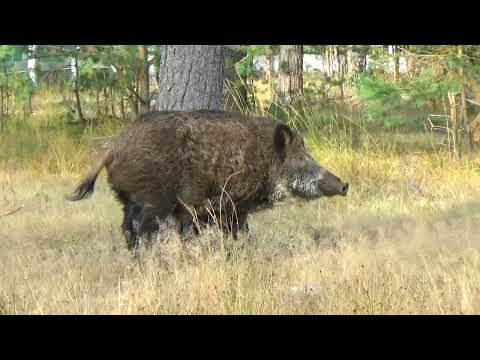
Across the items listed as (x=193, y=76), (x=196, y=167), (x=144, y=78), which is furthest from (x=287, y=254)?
(x=144, y=78)

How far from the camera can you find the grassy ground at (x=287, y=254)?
4.71m

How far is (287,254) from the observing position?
6.25 metres

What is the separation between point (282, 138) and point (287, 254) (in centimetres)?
112

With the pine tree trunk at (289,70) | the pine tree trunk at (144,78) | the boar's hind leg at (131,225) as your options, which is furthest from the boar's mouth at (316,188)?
the pine tree trunk at (289,70)

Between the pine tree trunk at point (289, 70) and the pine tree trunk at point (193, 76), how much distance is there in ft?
21.8

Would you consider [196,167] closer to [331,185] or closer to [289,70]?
[331,185]

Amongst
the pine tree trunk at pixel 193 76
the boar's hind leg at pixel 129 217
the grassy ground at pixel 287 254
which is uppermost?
the pine tree trunk at pixel 193 76

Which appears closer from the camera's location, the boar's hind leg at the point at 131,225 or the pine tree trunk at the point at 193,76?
the boar's hind leg at the point at 131,225

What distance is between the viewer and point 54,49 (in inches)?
520

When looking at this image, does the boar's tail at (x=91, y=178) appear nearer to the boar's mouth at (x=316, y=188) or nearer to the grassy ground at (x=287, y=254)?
the grassy ground at (x=287, y=254)

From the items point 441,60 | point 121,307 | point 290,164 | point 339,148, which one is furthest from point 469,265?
point 441,60

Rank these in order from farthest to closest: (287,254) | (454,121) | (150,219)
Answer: (454,121)
(287,254)
(150,219)

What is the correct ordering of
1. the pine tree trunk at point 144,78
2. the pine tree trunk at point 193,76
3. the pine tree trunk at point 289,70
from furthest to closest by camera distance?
1. the pine tree trunk at point 289,70
2. the pine tree trunk at point 144,78
3. the pine tree trunk at point 193,76

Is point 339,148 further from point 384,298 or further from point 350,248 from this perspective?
point 384,298
